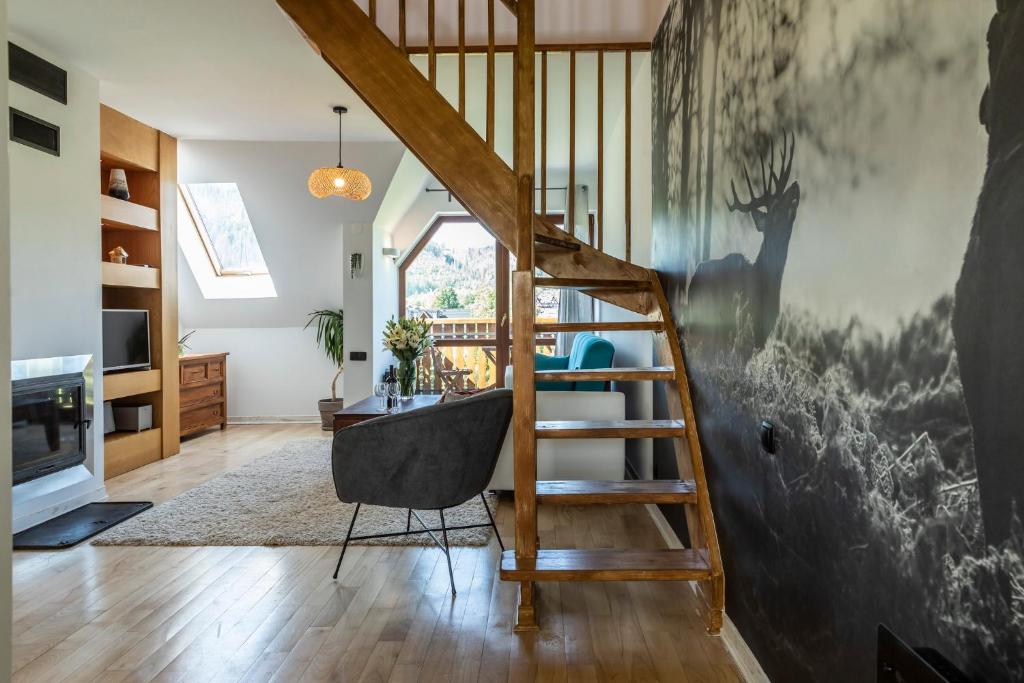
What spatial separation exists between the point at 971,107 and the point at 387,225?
642 cm

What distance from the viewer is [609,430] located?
8.77 feet

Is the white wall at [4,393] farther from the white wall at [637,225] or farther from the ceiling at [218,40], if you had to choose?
the white wall at [637,225]

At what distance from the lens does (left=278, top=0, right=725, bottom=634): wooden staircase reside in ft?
8.29

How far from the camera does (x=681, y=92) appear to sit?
9.96 feet

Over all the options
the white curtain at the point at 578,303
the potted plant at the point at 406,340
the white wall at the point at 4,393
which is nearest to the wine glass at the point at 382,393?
the potted plant at the point at 406,340

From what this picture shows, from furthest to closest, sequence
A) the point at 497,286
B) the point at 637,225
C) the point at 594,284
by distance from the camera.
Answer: the point at 497,286, the point at 637,225, the point at 594,284

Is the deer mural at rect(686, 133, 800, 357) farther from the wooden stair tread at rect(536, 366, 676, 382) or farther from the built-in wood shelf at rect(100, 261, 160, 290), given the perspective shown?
the built-in wood shelf at rect(100, 261, 160, 290)

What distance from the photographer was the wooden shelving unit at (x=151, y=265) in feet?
17.0

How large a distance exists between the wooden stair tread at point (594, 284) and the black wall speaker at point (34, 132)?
9.86 ft

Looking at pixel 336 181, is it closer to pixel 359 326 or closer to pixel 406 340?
pixel 406 340

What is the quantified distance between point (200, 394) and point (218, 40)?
3718 mm

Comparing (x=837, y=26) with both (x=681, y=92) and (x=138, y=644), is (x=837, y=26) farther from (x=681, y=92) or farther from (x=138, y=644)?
(x=138, y=644)

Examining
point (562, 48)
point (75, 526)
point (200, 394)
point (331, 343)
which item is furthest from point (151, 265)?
point (562, 48)

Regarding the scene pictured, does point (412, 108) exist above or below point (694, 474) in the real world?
above
